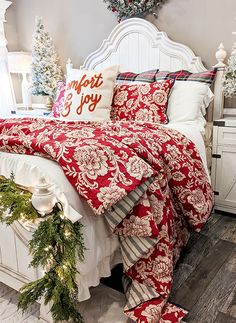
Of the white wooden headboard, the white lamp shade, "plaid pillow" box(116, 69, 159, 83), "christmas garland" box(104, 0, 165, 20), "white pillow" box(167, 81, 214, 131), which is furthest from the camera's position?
the white lamp shade

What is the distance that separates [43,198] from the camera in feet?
3.49

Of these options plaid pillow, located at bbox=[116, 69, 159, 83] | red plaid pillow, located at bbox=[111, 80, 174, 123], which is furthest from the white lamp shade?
red plaid pillow, located at bbox=[111, 80, 174, 123]

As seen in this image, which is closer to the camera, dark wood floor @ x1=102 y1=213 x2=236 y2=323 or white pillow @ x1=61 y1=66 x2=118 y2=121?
dark wood floor @ x1=102 y1=213 x2=236 y2=323

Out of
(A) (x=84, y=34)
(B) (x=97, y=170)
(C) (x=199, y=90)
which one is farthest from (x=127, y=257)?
(A) (x=84, y=34)

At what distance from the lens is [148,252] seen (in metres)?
1.38

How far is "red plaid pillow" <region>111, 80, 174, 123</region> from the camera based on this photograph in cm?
237

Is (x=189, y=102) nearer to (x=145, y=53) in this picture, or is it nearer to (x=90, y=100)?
(x=90, y=100)

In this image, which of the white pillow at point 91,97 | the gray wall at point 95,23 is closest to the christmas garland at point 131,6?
the gray wall at point 95,23

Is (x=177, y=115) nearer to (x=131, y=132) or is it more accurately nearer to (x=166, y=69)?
(x=166, y=69)

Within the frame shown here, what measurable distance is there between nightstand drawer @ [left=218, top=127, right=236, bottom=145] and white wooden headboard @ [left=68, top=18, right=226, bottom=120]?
296 millimetres

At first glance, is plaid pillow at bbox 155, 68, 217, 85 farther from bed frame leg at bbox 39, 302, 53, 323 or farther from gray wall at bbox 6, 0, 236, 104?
bed frame leg at bbox 39, 302, 53, 323

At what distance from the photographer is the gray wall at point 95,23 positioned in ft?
8.77

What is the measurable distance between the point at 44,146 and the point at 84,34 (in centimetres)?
279

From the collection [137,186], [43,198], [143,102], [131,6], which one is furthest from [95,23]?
[43,198]
